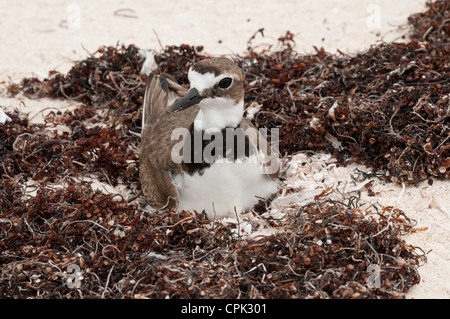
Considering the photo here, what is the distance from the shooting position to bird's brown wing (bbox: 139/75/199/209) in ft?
18.5

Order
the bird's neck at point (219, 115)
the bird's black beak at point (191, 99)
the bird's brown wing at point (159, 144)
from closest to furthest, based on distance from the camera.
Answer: the bird's black beak at point (191, 99), the bird's neck at point (219, 115), the bird's brown wing at point (159, 144)

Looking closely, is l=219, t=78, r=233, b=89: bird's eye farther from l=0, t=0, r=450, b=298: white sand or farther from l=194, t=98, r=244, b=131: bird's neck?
l=0, t=0, r=450, b=298: white sand

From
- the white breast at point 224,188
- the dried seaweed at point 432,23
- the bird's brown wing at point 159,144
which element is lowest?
the white breast at point 224,188

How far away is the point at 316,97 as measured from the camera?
6.95 metres

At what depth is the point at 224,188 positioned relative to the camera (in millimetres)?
5453

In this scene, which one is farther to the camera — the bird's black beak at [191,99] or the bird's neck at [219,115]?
the bird's neck at [219,115]

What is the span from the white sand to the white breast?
8.76 ft

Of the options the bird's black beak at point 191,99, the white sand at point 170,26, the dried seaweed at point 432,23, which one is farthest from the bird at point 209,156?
the dried seaweed at point 432,23

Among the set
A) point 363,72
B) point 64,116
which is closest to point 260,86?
point 363,72

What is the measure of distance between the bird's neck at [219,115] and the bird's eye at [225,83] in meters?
0.13

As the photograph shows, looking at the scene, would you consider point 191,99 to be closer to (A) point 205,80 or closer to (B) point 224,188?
(A) point 205,80

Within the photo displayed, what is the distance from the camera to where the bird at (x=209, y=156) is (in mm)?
5219

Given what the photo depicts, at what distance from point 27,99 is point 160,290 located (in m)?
4.02

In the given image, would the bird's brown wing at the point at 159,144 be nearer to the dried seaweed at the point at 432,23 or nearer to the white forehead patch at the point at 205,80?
the white forehead patch at the point at 205,80
